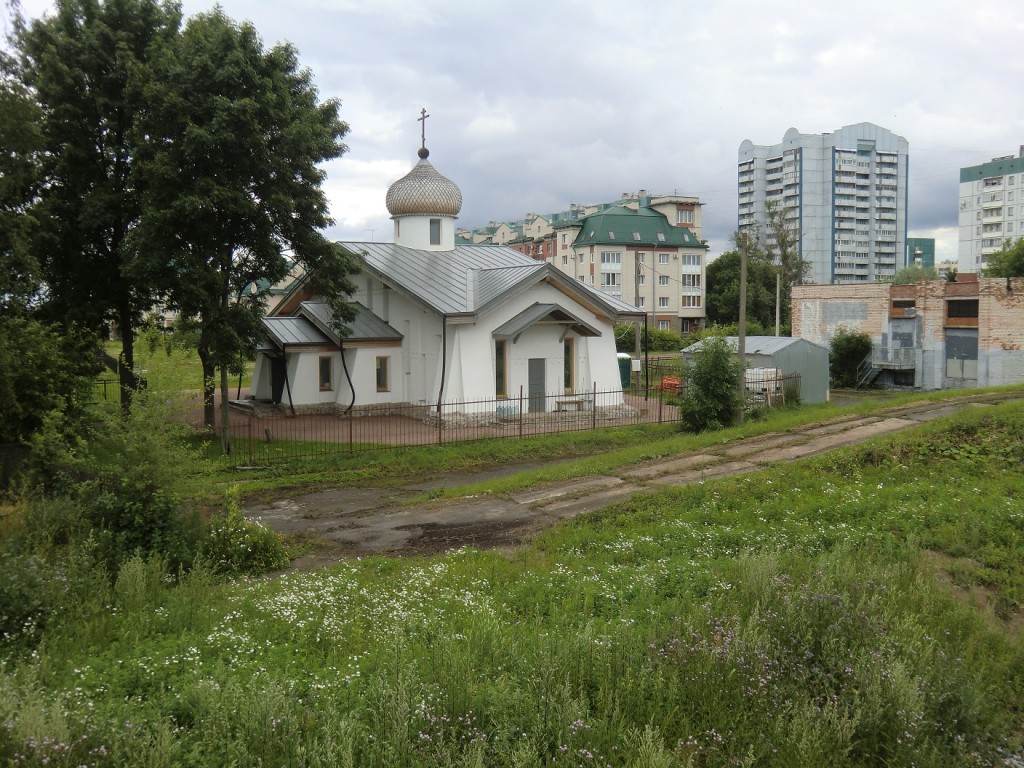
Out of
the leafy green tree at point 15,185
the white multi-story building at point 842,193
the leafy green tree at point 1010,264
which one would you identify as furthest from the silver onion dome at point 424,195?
the white multi-story building at point 842,193

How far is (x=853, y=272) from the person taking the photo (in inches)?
4289

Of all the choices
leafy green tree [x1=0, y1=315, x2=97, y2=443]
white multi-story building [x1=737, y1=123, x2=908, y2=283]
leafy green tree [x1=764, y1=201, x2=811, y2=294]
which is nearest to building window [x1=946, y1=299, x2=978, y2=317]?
leafy green tree [x1=764, y1=201, x2=811, y2=294]

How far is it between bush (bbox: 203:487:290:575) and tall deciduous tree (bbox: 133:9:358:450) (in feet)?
29.8

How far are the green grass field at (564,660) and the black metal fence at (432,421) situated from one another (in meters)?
10.7

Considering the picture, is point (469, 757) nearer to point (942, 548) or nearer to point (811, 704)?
point (811, 704)

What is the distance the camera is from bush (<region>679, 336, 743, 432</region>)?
2181cm

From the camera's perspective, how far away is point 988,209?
9788 cm

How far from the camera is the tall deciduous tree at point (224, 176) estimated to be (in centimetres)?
1797

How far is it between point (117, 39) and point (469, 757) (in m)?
20.8

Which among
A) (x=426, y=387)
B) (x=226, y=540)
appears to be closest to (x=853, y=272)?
(x=426, y=387)

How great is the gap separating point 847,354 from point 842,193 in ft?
235

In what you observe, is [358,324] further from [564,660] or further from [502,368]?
[564,660]

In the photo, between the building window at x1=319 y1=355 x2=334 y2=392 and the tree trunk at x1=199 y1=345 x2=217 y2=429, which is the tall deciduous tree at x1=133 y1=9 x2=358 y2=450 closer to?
the tree trunk at x1=199 y1=345 x2=217 y2=429

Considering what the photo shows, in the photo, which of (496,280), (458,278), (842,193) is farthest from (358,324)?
(842,193)
